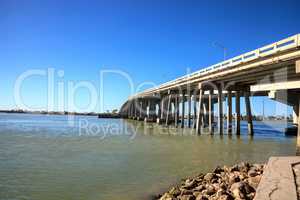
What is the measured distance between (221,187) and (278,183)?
217cm

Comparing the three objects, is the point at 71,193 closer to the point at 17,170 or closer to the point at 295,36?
the point at 17,170

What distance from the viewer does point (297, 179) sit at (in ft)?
25.3

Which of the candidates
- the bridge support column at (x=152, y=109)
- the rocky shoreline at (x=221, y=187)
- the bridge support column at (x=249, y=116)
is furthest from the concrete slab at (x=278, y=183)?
the bridge support column at (x=152, y=109)

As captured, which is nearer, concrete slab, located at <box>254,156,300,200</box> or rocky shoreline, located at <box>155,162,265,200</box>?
concrete slab, located at <box>254,156,300,200</box>

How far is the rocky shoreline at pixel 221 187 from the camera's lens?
802 centimetres

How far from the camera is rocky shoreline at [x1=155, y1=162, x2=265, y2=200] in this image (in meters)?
8.02

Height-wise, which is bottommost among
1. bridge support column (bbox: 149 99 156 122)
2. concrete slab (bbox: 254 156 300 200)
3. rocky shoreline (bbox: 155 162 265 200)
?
rocky shoreline (bbox: 155 162 265 200)

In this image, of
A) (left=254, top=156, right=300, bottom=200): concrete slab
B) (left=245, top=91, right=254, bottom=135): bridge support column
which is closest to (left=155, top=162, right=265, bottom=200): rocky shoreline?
(left=254, top=156, right=300, bottom=200): concrete slab

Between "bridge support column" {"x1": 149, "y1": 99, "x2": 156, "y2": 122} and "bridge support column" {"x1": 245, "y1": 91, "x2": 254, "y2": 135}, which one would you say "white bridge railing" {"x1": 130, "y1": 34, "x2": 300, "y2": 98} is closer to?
"bridge support column" {"x1": 245, "y1": 91, "x2": 254, "y2": 135}

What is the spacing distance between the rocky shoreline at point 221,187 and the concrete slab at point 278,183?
0.50m

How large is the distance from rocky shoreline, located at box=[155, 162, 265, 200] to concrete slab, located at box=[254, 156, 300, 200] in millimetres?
496

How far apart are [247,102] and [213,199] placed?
34746mm

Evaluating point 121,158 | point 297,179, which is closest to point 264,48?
point 121,158

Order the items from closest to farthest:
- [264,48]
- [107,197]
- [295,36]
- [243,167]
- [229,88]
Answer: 1. [107,197]
2. [243,167]
3. [295,36]
4. [264,48]
5. [229,88]
